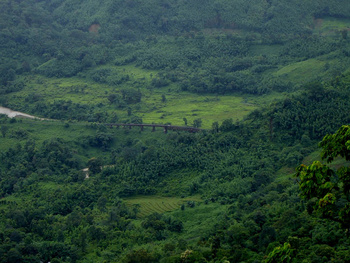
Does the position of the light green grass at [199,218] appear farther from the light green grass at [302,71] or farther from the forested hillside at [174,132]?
the light green grass at [302,71]

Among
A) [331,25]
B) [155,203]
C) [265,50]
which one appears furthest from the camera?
[331,25]

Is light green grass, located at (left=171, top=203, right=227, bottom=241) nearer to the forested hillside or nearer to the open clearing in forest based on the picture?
the forested hillside

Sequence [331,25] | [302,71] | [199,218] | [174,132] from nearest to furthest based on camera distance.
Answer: [199,218], [174,132], [302,71], [331,25]

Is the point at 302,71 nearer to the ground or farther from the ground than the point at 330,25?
nearer to the ground

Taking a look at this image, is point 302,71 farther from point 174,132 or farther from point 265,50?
point 174,132

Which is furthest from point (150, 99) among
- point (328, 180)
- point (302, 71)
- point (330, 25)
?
point (328, 180)

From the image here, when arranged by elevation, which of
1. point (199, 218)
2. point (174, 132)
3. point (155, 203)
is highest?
point (174, 132)
